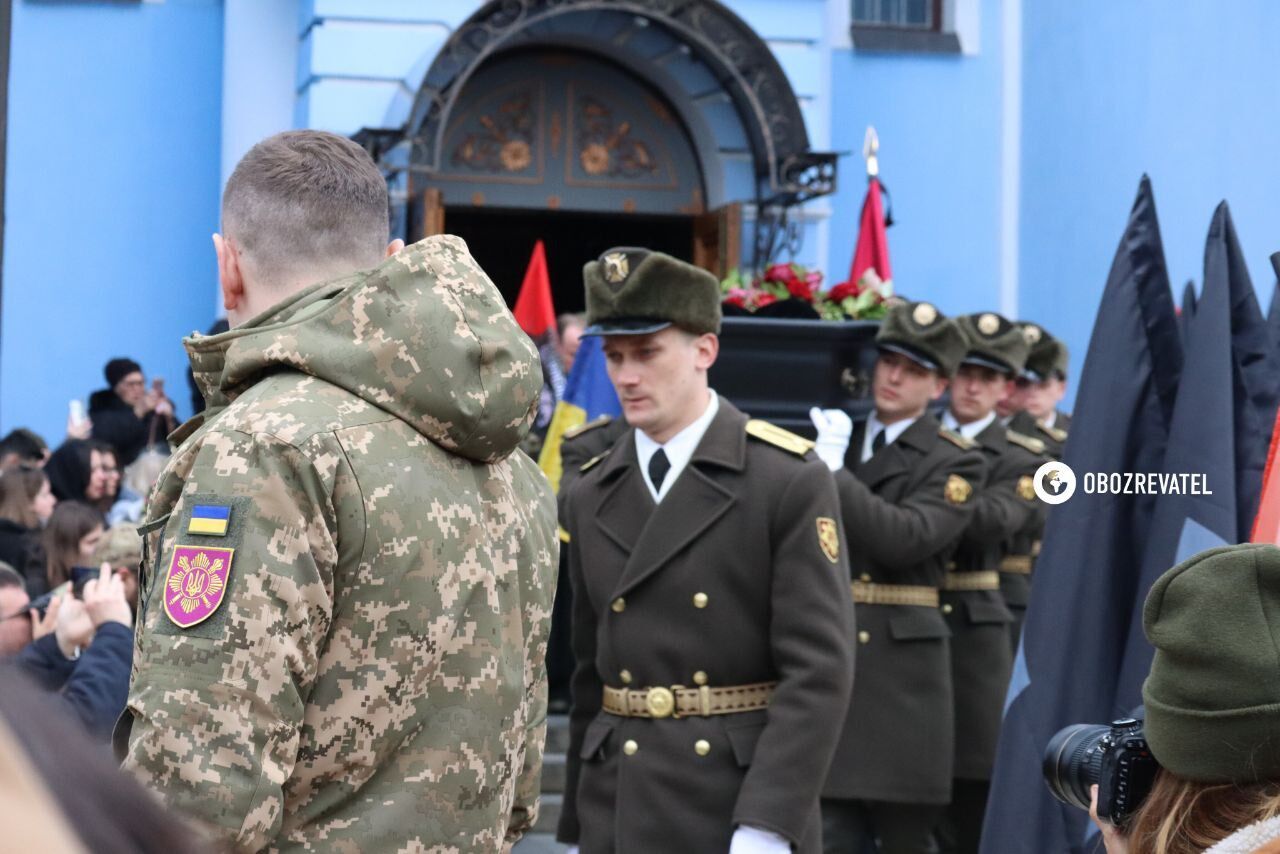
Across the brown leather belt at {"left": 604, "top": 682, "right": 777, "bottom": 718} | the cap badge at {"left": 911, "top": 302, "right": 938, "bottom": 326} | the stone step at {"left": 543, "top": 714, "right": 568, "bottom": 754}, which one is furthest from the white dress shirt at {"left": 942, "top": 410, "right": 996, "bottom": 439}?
the brown leather belt at {"left": 604, "top": 682, "right": 777, "bottom": 718}

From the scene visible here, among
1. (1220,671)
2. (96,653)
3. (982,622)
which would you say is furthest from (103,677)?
(982,622)

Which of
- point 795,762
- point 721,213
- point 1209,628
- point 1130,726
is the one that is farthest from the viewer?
point 721,213

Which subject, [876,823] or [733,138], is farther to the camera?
[733,138]

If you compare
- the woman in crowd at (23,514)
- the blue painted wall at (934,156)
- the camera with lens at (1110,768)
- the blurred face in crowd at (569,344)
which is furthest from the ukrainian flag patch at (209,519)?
the blue painted wall at (934,156)

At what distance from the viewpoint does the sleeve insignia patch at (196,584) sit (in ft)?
6.99

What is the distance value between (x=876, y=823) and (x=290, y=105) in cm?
699

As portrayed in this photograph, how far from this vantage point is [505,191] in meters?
11.4

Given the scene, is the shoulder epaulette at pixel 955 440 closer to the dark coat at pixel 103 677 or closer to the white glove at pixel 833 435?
the white glove at pixel 833 435

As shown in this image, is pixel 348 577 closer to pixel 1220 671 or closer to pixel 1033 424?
pixel 1220 671

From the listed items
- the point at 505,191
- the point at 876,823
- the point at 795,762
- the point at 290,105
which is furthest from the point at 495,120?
the point at 795,762

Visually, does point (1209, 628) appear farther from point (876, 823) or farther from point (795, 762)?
point (876, 823)

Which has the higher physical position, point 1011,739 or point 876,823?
point 1011,739

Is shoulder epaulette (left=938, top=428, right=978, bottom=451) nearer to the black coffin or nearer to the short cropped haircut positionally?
the black coffin

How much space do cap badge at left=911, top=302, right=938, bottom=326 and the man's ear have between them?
386 centimetres
